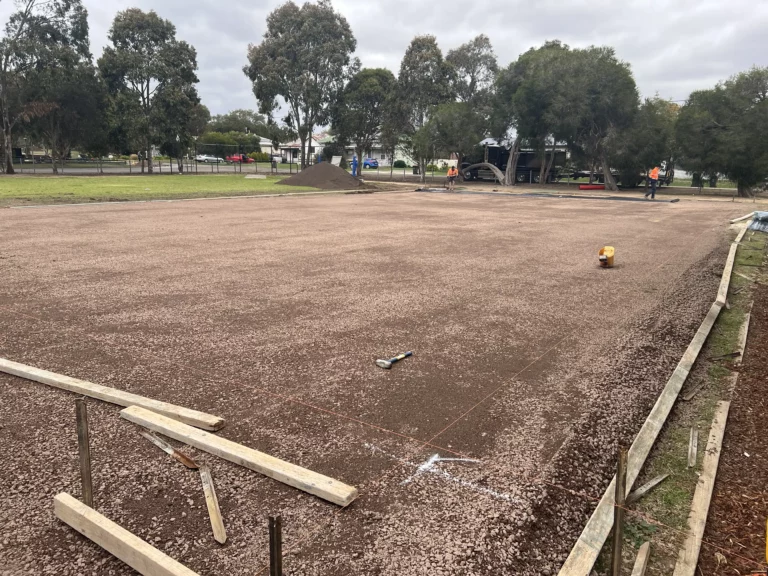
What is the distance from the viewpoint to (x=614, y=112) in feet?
115

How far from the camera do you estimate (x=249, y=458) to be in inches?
124

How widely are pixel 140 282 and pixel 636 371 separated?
6552 millimetres

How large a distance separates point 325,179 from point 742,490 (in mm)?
32333

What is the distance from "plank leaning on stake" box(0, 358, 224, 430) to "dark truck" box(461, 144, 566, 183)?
4349 cm

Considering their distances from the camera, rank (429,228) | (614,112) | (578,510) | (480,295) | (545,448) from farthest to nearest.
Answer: (614,112) < (429,228) < (480,295) < (545,448) < (578,510)

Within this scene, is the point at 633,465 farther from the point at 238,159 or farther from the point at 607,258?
the point at 238,159

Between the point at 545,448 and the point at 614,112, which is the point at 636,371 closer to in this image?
the point at 545,448

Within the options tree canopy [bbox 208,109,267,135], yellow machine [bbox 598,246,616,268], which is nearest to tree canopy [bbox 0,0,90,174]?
yellow machine [bbox 598,246,616,268]

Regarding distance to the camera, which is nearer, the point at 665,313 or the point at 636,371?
the point at 636,371

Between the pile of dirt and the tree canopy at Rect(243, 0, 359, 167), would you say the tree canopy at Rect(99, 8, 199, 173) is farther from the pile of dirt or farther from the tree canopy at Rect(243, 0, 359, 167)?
the pile of dirt

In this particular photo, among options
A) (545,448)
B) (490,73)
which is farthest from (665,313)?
(490,73)

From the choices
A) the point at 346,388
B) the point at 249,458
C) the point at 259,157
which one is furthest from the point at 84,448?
the point at 259,157

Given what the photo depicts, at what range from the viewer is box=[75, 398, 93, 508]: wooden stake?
2570 mm

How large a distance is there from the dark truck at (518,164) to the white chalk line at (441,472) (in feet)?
143
